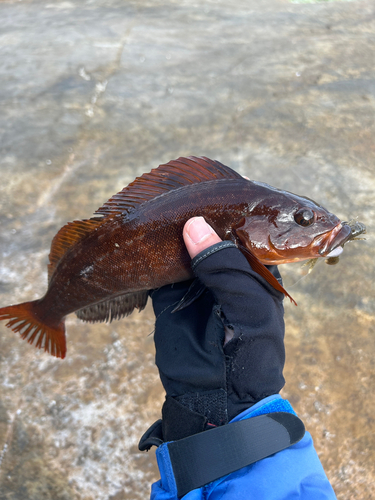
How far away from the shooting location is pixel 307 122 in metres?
4.55

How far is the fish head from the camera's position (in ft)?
5.95

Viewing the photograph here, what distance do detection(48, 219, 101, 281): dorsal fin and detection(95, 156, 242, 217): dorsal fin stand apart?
14 cm

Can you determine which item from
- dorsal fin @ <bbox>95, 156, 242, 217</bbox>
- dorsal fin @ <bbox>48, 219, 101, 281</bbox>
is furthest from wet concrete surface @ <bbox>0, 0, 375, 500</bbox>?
dorsal fin @ <bbox>95, 156, 242, 217</bbox>

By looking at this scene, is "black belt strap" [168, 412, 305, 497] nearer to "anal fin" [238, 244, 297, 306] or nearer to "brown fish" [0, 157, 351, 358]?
"anal fin" [238, 244, 297, 306]

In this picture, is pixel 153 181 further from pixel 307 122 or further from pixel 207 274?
Result: pixel 307 122

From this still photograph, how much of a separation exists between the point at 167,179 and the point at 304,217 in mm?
755

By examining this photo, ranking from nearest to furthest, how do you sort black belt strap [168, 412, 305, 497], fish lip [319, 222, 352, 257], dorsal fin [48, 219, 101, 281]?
black belt strap [168, 412, 305, 497] → fish lip [319, 222, 352, 257] → dorsal fin [48, 219, 101, 281]

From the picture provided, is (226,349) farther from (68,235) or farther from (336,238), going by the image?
(68,235)

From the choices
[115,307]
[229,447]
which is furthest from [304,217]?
[115,307]

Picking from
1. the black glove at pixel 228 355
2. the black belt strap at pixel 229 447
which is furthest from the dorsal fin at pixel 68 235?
the black belt strap at pixel 229 447

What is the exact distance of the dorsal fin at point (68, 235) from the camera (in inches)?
76.3

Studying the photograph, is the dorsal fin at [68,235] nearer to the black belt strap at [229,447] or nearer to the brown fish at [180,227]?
the brown fish at [180,227]

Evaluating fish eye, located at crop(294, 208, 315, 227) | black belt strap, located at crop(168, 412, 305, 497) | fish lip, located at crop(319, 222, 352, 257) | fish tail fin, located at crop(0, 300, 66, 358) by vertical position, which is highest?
fish eye, located at crop(294, 208, 315, 227)

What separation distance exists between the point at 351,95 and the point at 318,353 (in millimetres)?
3924
